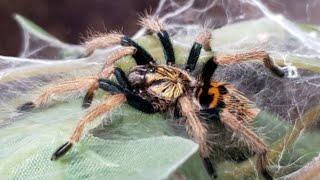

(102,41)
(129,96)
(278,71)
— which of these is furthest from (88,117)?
(278,71)

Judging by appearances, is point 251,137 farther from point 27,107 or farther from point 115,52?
point 27,107

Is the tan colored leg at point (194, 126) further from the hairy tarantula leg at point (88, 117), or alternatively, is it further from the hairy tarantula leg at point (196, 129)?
the hairy tarantula leg at point (88, 117)

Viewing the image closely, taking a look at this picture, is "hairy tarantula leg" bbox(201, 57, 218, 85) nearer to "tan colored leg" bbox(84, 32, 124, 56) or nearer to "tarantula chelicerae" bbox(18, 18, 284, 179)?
"tarantula chelicerae" bbox(18, 18, 284, 179)

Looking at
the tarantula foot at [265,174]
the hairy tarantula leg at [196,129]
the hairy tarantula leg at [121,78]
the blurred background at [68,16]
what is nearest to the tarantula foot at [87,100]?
the hairy tarantula leg at [121,78]

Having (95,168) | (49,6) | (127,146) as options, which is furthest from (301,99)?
(49,6)

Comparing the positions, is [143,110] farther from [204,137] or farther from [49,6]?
[49,6]

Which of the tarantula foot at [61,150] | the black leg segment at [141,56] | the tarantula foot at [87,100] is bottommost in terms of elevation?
the tarantula foot at [61,150]
